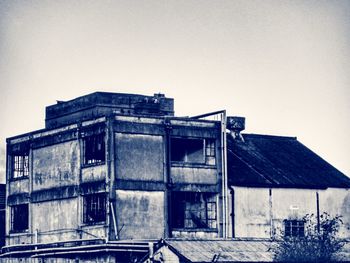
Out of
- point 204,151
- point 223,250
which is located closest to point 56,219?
point 204,151

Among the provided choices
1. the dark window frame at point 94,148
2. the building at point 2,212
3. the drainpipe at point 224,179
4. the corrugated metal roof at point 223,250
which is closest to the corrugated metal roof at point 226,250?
the corrugated metal roof at point 223,250

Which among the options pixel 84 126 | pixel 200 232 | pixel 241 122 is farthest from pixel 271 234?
pixel 84 126

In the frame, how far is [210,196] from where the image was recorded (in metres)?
42.2

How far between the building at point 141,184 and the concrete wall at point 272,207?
5 cm

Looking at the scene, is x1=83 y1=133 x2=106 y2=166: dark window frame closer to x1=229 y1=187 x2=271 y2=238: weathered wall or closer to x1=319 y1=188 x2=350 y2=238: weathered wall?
x1=229 y1=187 x2=271 y2=238: weathered wall

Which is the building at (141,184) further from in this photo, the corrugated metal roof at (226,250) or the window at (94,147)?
the corrugated metal roof at (226,250)

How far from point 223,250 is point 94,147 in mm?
8449

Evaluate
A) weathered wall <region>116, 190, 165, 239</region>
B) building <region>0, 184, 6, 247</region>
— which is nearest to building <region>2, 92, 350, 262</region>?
weathered wall <region>116, 190, 165, 239</region>

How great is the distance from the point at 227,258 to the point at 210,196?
577 centimetres

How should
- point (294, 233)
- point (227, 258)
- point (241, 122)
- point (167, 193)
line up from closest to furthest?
point (227, 258)
point (167, 193)
point (294, 233)
point (241, 122)

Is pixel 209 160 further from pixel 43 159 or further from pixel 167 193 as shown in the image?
pixel 43 159

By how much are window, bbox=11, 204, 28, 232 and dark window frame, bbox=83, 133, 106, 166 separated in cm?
559

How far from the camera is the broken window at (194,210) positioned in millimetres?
41719

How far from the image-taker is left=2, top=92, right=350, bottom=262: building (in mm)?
39500
